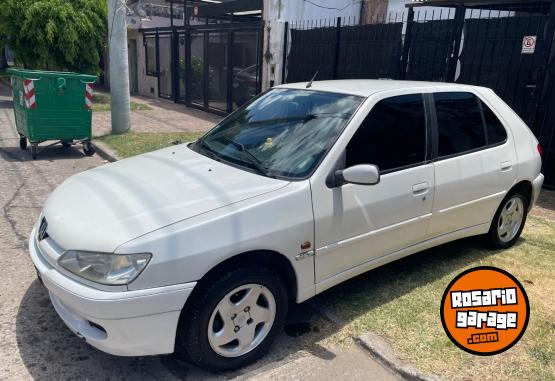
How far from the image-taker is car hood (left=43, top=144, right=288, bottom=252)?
2.67 meters

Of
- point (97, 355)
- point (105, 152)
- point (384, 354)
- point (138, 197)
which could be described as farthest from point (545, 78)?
point (105, 152)

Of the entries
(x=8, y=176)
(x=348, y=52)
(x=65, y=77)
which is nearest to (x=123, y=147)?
(x=65, y=77)

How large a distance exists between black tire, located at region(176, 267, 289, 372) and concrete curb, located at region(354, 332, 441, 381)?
2.37ft

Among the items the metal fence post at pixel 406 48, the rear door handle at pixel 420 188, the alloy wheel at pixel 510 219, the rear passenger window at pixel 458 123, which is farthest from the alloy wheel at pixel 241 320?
the metal fence post at pixel 406 48

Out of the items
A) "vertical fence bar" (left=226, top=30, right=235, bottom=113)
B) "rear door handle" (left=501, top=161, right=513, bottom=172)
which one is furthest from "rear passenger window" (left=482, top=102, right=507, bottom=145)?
"vertical fence bar" (left=226, top=30, right=235, bottom=113)

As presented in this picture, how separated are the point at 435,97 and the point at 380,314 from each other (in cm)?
183

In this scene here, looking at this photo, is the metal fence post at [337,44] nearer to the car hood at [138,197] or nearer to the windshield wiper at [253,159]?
the windshield wiper at [253,159]

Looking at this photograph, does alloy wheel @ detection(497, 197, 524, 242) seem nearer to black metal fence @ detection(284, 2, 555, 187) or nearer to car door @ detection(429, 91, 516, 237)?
car door @ detection(429, 91, 516, 237)

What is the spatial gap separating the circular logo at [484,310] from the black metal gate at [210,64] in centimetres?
1040

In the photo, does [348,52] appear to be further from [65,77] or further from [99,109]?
[99,109]

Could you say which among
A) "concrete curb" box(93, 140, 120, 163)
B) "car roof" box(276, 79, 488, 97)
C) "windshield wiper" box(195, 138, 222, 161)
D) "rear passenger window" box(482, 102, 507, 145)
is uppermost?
"car roof" box(276, 79, 488, 97)

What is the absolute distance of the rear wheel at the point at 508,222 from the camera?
15.1ft

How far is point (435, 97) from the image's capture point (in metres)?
3.96

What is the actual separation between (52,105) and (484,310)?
7468mm
